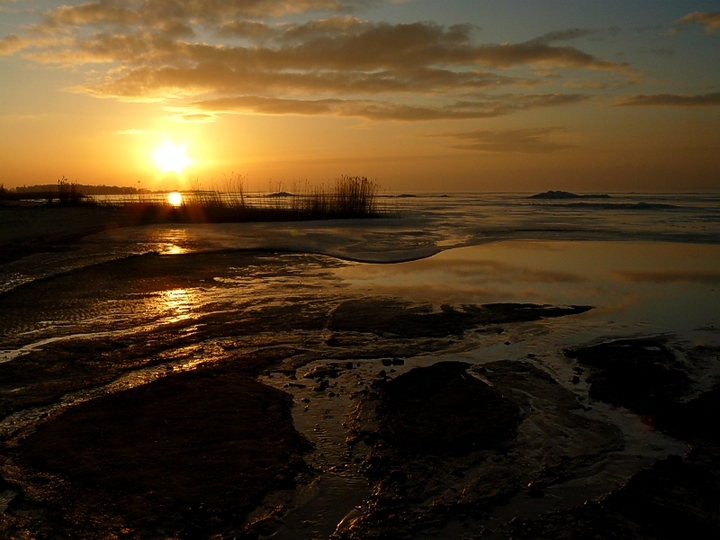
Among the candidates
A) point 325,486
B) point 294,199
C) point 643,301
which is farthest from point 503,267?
point 294,199

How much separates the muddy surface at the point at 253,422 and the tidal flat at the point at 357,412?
20 millimetres

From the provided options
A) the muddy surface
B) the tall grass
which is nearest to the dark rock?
the muddy surface

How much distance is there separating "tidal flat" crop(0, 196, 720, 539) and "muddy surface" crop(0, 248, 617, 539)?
0.02 m

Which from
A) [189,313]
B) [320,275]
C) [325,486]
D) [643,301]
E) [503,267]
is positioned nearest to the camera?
[325,486]

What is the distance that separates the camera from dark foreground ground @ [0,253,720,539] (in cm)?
327

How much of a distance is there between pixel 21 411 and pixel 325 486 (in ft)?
8.71

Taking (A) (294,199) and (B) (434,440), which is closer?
Answer: (B) (434,440)

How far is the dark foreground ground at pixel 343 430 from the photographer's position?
129 inches

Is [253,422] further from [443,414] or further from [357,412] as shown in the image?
[443,414]

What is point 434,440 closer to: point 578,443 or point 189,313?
point 578,443

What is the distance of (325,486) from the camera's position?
3658mm

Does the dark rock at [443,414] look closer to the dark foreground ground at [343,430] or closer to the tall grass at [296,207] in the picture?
the dark foreground ground at [343,430]

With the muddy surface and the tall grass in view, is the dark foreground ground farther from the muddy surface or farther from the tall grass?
the tall grass

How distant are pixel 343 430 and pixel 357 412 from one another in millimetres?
352
